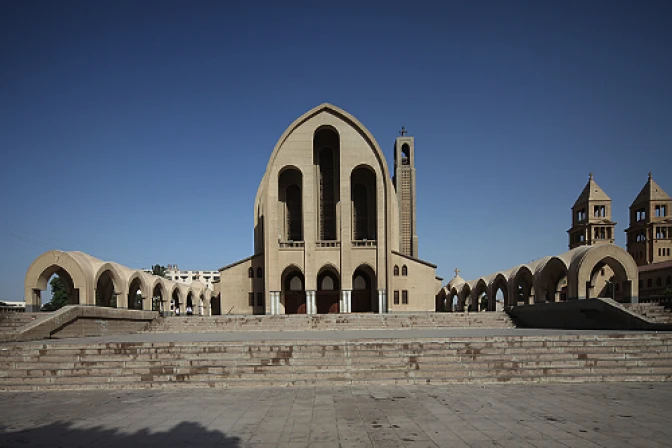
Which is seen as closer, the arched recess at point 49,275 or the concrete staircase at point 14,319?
the concrete staircase at point 14,319

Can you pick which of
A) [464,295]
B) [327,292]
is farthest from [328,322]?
[464,295]

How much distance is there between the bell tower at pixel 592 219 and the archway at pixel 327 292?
32.1m

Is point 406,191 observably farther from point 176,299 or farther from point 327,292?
point 176,299

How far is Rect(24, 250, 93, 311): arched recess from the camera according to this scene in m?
24.8

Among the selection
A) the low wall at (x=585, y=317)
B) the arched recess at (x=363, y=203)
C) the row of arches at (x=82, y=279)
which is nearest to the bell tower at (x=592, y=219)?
the arched recess at (x=363, y=203)

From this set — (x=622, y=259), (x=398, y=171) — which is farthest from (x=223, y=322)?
(x=398, y=171)

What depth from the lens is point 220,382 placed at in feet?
32.2

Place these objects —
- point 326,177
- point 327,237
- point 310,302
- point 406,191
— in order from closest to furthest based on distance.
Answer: point 310,302, point 327,237, point 326,177, point 406,191

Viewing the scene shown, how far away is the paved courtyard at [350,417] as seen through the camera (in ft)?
19.5

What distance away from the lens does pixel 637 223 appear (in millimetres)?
57625

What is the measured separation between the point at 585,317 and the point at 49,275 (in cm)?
2698

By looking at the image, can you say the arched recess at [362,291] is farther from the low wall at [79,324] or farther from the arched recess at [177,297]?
the arched recess at [177,297]

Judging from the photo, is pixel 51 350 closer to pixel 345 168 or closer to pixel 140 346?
pixel 140 346

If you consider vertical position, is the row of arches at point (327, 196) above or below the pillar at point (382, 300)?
above
